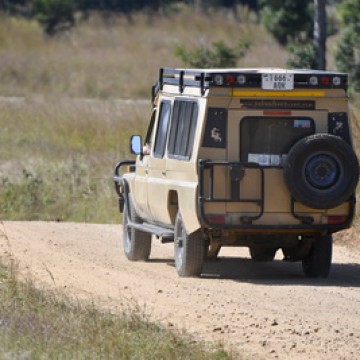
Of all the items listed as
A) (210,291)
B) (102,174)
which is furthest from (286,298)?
(102,174)

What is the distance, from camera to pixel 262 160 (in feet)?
41.2

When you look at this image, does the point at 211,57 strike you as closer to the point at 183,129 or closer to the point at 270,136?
the point at 183,129

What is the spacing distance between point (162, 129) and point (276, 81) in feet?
5.95

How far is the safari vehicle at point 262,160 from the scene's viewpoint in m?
12.4

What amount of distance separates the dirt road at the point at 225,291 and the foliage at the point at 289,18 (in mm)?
22665

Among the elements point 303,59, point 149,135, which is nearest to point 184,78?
point 149,135

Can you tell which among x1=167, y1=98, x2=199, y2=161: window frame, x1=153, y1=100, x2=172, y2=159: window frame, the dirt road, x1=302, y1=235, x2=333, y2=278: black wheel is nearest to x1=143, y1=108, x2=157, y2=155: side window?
x1=153, y1=100, x2=172, y2=159: window frame

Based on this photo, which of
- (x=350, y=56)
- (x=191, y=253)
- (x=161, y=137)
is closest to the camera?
(x=191, y=253)

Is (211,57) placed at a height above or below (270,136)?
below

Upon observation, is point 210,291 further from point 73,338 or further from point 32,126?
point 32,126

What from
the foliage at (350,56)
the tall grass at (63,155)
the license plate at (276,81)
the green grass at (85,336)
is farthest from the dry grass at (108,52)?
the green grass at (85,336)

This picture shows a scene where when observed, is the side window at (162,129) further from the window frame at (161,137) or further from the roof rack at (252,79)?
the roof rack at (252,79)

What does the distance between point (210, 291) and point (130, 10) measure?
153 ft

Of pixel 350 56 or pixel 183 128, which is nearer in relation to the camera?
pixel 183 128
